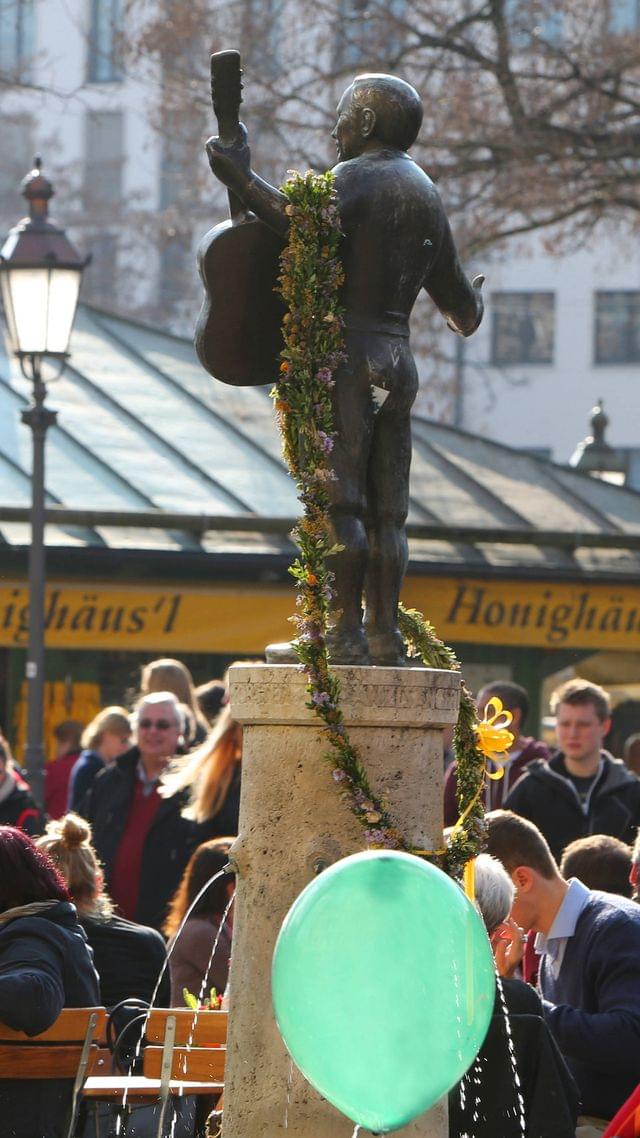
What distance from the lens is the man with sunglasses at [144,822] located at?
32.2 ft

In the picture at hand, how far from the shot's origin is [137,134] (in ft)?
177

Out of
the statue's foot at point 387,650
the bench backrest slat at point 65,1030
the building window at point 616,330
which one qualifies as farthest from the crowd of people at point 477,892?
the building window at point 616,330

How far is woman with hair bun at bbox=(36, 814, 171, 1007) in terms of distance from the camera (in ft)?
24.1

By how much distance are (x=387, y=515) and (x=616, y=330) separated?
43.9m

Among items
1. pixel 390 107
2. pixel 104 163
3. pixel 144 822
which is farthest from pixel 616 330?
pixel 390 107

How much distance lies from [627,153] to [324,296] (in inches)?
469

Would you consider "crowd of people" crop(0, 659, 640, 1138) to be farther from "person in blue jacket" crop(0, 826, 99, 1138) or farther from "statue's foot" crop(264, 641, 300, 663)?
"statue's foot" crop(264, 641, 300, 663)

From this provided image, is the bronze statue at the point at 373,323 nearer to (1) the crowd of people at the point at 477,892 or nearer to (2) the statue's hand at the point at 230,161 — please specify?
(2) the statue's hand at the point at 230,161

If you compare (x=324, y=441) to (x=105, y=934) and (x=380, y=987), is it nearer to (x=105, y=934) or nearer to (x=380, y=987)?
(x=380, y=987)

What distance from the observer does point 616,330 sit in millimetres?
49156

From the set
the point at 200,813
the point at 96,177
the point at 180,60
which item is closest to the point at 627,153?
the point at 180,60

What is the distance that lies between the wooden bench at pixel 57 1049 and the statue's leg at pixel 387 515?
1348 mm

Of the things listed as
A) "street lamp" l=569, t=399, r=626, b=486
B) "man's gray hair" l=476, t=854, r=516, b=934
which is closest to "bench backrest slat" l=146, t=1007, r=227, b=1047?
"man's gray hair" l=476, t=854, r=516, b=934

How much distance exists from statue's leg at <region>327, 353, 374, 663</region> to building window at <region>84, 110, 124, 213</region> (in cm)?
4414
